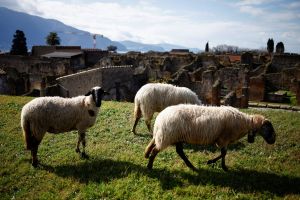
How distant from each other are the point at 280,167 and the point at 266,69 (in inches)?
1466

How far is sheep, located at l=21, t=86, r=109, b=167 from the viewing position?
367 inches

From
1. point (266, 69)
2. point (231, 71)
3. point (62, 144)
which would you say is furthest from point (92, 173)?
point (266, 69)

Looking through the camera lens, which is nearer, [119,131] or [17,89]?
[119,131]

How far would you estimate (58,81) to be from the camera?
1085 inches

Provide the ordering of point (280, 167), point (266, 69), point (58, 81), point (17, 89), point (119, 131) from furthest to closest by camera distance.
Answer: point (266, 69), point (17, 89), point (58, 81), point (119, 131), point (280, 167)

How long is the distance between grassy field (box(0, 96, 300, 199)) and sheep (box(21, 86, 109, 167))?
0.74 metres

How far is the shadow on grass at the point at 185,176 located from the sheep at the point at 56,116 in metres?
0.94

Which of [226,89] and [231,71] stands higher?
[231,71]

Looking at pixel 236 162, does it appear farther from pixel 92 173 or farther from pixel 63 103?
pixel 63 103

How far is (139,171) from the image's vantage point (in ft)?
27.5

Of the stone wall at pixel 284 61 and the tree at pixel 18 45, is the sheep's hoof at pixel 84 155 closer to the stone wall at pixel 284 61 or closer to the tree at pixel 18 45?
the stone wall at pixel 284 61

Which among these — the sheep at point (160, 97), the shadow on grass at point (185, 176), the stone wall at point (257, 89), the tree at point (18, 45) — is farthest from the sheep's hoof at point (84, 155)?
the tree at point (18, 45)

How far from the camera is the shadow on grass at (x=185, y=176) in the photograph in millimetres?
7391

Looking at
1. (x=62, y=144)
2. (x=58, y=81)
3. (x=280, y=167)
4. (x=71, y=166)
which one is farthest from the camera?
(x=58, y=81)
